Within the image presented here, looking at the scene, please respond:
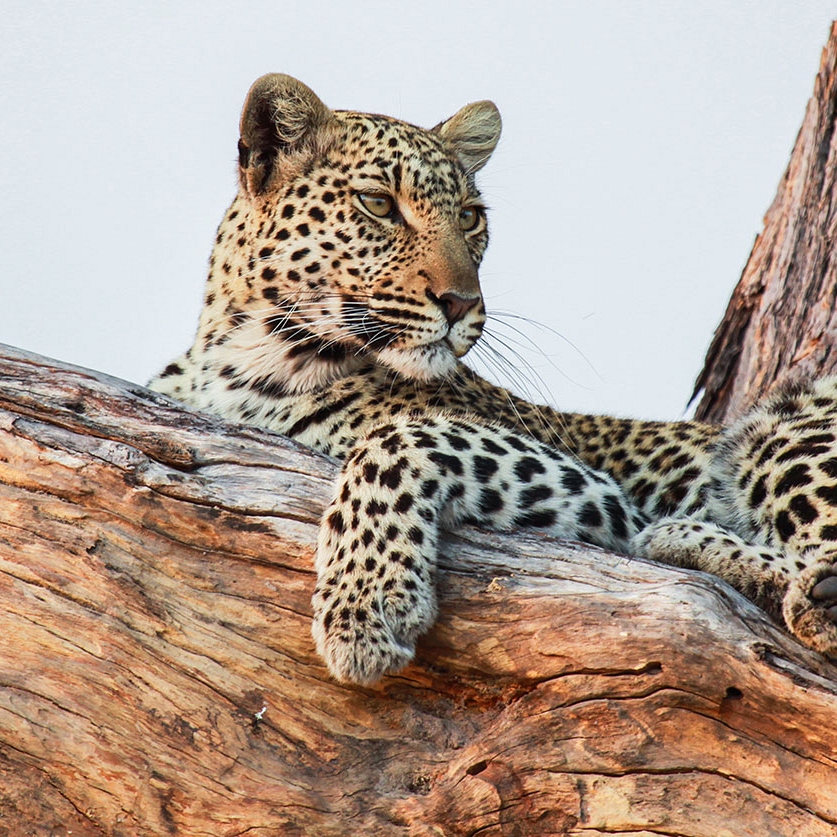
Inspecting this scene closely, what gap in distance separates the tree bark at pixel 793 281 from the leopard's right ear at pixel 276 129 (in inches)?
160

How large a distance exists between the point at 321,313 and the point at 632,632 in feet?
8.77

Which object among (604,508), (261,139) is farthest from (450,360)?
(261,139)

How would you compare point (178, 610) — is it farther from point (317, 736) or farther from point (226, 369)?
point (226, 369)

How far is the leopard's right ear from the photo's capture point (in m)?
6.77

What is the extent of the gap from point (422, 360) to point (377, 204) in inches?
39.1

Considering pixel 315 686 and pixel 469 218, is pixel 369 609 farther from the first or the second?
pixel 469 218

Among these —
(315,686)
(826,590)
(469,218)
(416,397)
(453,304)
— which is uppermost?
(469,218)

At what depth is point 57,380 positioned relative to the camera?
5633 mm

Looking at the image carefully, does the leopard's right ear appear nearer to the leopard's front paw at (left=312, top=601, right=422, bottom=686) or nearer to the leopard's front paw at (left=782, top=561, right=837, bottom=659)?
the leopard's front paw at (left=312, top=601, right=422, bottom=686)

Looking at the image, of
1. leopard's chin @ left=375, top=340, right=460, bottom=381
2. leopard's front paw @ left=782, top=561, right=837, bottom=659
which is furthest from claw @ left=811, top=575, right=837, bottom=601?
leopard's chin @ left=375, top=340, right=460, bottom=381

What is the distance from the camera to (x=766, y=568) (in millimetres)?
5301

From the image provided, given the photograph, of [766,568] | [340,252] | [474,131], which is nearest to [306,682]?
[766,568]

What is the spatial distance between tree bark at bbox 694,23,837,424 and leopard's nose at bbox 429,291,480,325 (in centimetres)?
341

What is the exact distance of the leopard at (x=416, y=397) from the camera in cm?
543
